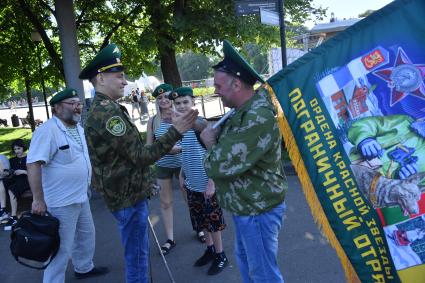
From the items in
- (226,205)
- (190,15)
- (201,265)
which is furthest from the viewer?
(190,15)

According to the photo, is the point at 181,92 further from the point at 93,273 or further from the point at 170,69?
the point at 170,69

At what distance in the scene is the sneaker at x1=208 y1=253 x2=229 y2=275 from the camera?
4.06m

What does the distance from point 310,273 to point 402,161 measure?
206cm

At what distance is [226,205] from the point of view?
100 inches

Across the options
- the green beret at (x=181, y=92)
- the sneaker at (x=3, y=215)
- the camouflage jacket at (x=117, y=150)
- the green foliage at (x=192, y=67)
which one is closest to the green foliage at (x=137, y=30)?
the sneaker at (x=3, y=215)

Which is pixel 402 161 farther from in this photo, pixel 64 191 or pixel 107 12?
pixel 107 12

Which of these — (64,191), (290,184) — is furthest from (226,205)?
(290,184)

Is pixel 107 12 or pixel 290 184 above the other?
pixel 107 12

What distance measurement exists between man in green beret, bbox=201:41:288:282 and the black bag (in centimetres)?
163

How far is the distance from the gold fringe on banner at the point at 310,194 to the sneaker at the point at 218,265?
191 centimetres

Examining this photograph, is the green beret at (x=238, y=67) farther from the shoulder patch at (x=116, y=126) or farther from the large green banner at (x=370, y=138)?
the shoulder patch at (x=116, y=126)

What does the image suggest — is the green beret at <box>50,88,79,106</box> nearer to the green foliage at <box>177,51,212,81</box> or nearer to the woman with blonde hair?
the woman with blonde hair

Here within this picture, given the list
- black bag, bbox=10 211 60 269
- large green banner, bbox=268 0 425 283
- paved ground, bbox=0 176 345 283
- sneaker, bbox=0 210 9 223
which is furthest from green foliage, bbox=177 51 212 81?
large green banner, bbox=268 0 425 283

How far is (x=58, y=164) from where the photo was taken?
3.59 metres
